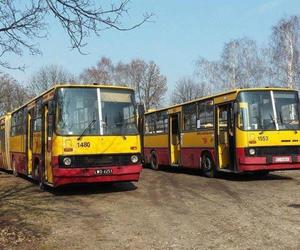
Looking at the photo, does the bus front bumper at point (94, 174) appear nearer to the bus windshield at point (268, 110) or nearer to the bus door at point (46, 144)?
Answer: the bus door at point (46, 144)

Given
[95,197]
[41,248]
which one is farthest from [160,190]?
[41,248]

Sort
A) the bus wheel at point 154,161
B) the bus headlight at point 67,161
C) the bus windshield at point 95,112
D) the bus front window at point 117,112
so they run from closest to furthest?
1. the bus headlight at point 67,161
2. the bus windshield at point 95,112
3. the bus front window at point 117,112
4. the bus wheel at point 154,161

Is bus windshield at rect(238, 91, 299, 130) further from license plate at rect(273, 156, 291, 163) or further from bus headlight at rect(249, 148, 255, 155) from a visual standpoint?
license plate at rect(273, 156, 291, 163)

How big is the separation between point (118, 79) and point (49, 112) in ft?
195

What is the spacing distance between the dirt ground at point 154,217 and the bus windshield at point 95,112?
1.70 meters

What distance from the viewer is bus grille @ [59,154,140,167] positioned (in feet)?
46.8

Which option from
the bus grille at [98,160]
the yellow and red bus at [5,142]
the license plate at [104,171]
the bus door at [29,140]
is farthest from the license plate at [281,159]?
the yellow and red bus at [5,142]

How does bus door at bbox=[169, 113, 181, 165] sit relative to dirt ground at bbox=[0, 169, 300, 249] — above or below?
above

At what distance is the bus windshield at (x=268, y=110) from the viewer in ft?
56.5

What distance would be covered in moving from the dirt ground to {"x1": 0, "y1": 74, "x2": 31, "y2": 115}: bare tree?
1730 inches

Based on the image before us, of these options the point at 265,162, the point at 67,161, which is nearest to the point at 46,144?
the point at 67,161

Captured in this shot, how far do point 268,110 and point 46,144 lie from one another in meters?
6.89

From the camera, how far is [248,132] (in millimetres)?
17094

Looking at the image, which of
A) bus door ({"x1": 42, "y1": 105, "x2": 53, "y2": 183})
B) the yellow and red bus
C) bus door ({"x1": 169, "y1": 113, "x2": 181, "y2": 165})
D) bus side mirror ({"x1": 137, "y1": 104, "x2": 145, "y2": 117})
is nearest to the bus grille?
bus door ({"x1": 42, "y1": 105, "x2": 53, "y2": 183})
